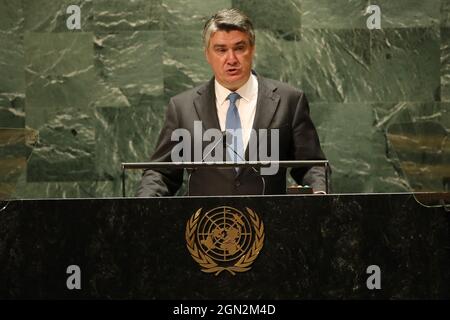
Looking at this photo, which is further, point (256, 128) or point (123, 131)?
point (123, 131)

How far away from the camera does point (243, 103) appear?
5.21 m

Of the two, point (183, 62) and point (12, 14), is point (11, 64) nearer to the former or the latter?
point (12, 14)

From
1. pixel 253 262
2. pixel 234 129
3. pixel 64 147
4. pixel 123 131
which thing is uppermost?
pixel 123 131

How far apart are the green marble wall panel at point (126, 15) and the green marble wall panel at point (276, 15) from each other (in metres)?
0.59

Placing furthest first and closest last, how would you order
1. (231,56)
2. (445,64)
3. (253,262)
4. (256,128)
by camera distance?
(445,64) → (231,56) → (256,128) → (253,262)

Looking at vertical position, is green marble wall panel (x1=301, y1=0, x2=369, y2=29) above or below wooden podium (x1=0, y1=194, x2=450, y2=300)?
above

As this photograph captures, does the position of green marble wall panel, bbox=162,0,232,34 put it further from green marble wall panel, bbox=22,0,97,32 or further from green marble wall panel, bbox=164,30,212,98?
green marble wall panel, bbox=22,0,97,32

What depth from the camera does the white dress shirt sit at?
202 inches

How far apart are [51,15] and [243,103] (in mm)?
2329

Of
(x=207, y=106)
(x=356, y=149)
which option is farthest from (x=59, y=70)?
(x=356, y=149)

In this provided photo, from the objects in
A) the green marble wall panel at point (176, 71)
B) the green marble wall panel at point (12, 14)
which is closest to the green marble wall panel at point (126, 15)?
the green marble wall panel at point (176, 71)

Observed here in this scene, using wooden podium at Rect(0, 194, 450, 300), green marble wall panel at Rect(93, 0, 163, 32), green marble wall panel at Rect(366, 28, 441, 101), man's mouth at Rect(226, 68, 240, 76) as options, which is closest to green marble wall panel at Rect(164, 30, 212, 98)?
green marble wall panel at Rect(93, 0, 163, 32)
